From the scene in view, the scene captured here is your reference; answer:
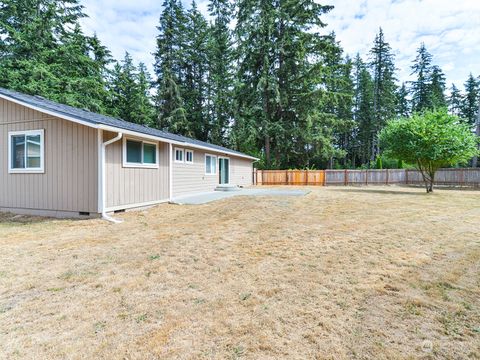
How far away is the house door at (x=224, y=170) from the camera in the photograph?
15.6 m

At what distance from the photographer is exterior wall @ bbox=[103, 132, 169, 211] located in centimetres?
720

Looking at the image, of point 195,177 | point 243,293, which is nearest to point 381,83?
point 195,177

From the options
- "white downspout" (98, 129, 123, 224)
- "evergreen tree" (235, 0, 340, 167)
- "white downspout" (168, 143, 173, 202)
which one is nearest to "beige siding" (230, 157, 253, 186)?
"evergreen tree" (235, 0, 340, 167)

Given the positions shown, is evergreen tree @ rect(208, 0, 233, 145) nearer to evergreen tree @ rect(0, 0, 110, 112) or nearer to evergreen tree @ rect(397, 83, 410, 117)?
evergreen tree @ rect(0, 0, 110, 112)

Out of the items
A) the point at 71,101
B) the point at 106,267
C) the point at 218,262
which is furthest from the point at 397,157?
the point at 71,101

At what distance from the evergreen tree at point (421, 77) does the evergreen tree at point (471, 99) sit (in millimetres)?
5379

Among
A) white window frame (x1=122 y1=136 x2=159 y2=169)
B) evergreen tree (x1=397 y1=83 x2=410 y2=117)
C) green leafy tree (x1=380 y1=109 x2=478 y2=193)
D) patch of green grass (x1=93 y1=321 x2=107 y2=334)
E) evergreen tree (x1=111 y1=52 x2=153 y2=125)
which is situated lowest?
patch of green grass (x1=93 y1=321 x2=107 y2=334)

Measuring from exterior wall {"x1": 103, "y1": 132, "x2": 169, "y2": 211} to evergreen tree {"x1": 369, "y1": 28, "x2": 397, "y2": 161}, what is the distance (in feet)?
94.4

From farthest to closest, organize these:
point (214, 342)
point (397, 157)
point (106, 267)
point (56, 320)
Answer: point (397, 157), point (106, 267), point (56, 320), point (214, 342)

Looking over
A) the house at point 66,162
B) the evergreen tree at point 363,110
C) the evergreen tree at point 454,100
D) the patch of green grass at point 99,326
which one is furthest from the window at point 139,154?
the evergreen tree at point 454,100

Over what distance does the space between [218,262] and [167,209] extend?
513 cm

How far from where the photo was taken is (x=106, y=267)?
12.1 ft

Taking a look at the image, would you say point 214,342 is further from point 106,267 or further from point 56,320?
point 106,267

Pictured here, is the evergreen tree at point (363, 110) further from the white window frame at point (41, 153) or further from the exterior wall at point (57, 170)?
the white window frame at point (41, 153)
